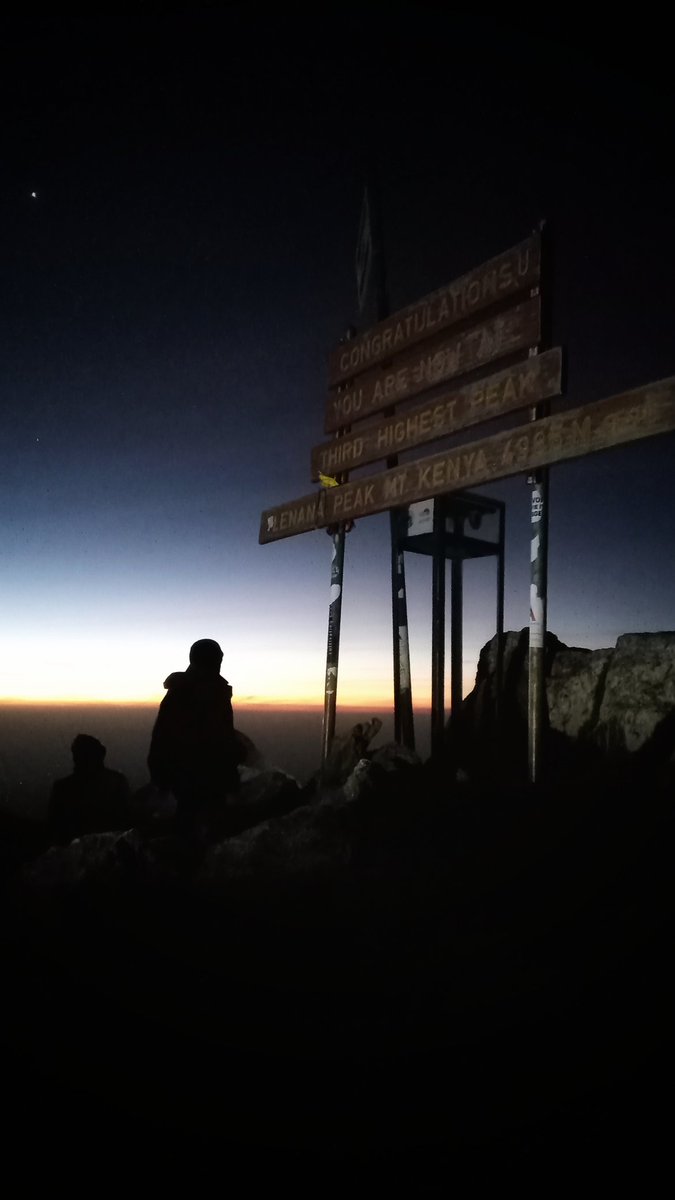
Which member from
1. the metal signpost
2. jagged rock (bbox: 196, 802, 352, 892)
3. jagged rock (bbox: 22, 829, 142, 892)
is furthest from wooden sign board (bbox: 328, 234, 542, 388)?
jagged rock (bbox: 22, 829, 142, 892)

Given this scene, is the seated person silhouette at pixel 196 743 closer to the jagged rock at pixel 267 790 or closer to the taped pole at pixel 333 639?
the jagged rock at pixel 267 790

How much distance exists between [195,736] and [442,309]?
533cm

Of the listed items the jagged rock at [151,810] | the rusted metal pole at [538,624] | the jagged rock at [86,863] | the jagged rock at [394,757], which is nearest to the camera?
the jagged rock at [86,863]

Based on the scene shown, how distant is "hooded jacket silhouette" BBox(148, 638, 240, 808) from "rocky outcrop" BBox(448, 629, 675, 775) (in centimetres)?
256

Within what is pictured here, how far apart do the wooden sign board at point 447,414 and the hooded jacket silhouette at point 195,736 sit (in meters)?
3.40

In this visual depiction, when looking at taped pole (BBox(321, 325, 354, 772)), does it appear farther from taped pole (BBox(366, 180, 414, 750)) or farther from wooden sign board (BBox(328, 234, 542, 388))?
wooden sign board (BBox(328, 234, 542, 388))

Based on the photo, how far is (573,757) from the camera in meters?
7.09

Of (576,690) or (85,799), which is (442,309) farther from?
(85,799)

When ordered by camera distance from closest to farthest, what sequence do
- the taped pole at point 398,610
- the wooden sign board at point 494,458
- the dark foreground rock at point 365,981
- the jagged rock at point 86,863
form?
the dark foreground rock at point 365,981 → the wooden sign board at point 494,458 → the jagged rock at point 86,863 → the taped pole at point 398,610

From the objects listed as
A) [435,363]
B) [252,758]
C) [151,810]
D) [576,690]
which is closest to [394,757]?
[576,690]

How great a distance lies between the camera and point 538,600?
5898 millimetres

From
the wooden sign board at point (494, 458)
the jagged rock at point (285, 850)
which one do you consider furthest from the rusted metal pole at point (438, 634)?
the jagged rock at point (285, 850)

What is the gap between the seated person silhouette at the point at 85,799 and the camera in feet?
21.7

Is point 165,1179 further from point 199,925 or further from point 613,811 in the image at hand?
point 613,811
